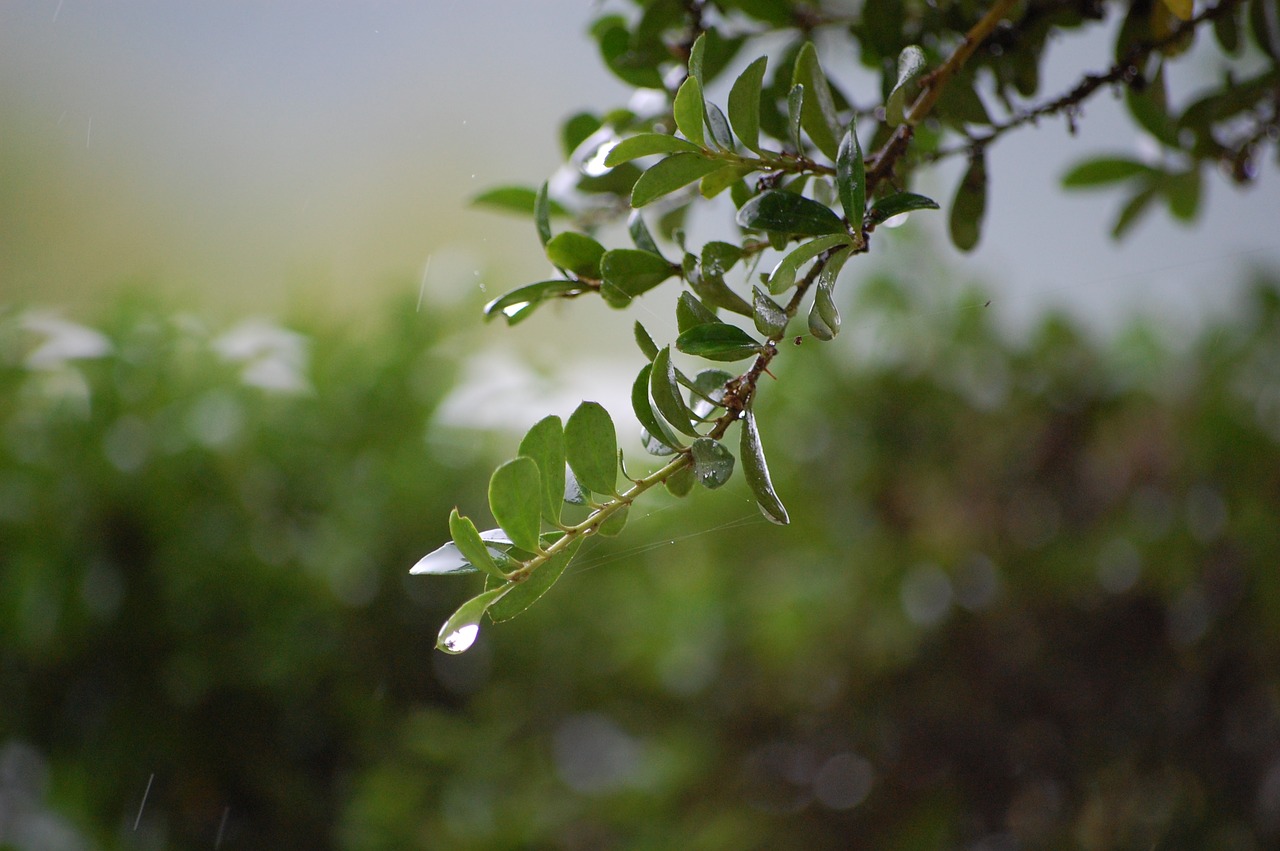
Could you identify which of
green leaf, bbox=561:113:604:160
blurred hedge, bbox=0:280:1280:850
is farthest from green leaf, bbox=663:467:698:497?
blurred hedge, bbox=0:280:1280:850

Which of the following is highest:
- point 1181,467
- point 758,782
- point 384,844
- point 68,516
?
point 1181,467

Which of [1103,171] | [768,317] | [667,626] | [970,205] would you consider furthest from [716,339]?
[667,626]

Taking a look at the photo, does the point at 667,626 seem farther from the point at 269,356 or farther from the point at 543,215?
the point at 543,215

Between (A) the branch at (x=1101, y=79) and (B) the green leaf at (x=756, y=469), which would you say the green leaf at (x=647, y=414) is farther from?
(A) the branch at (x=1101, y=79)

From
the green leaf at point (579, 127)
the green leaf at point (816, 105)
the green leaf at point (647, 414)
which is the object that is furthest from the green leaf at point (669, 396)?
the green leaf at point (579, 127)

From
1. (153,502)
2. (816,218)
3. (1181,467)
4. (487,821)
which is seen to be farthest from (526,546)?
(1181,467)

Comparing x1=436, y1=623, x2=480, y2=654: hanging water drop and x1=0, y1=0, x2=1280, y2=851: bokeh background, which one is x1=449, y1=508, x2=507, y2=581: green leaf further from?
x1=0, y1=0, x2=1280, y2=851: bokeh background

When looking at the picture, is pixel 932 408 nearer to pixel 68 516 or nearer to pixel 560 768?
pixel 560 768
